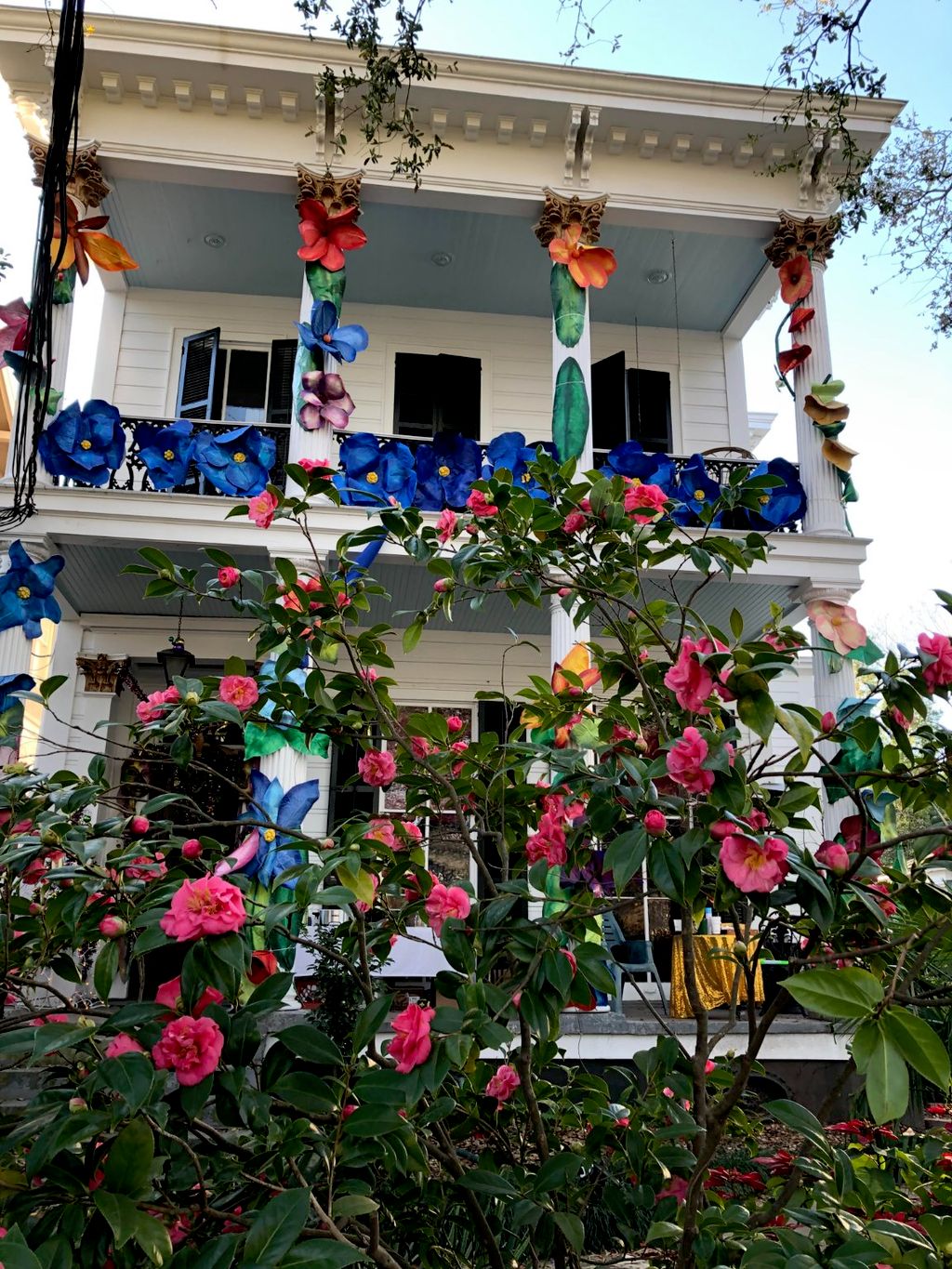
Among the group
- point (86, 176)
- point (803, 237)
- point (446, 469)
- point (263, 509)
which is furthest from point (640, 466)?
point (263, 509)

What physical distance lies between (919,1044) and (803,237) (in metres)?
9.01

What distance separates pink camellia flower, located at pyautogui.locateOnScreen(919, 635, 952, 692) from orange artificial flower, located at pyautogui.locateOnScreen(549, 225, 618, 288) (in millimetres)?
7097

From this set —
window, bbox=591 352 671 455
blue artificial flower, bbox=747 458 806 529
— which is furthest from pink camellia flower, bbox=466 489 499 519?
window, bbox=591 352 671 455

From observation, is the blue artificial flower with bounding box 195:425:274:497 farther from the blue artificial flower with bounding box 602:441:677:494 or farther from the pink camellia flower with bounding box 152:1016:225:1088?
the pink camellia flower with bounding box 152:1016:225:1088

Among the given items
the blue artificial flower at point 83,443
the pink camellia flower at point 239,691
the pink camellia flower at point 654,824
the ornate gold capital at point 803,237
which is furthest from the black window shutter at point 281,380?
the pink camellia flower at point 654,824

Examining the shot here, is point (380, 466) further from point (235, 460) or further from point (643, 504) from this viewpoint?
point (643, 504)

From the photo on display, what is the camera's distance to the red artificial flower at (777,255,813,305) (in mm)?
8602

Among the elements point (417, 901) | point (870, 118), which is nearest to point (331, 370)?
point (870, 118)

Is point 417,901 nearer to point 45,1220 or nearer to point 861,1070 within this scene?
point 45,1220

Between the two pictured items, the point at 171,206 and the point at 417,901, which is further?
the point at 171,206

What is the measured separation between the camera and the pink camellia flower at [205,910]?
4.64ft

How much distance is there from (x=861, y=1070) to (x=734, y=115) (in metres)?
9.20

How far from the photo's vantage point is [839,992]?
1.16m

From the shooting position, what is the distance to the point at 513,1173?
1.97 metres
